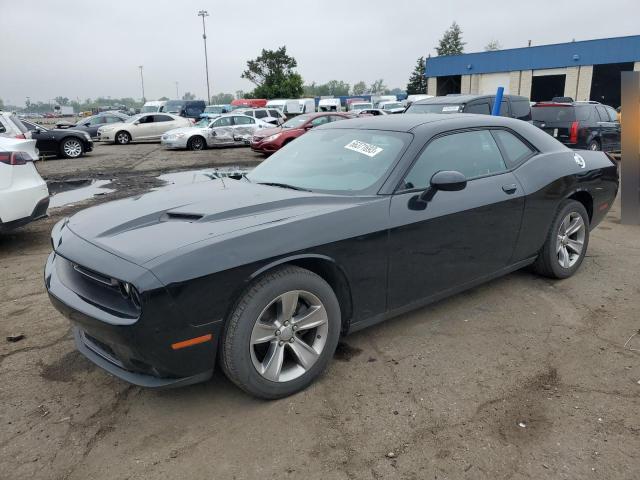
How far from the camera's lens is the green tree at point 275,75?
6169cm

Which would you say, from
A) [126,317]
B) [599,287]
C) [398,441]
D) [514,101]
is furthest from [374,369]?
[514,101]

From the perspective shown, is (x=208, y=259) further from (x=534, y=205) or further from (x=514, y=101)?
(x=514, y=101)

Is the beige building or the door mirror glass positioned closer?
the door mirror glass

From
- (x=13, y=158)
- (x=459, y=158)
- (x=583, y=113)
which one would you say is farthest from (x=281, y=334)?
(x=583, y=113)

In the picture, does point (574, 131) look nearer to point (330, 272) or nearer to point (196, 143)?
point (330, 272)

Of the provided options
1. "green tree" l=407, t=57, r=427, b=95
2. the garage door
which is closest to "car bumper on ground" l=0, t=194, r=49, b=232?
the garage door

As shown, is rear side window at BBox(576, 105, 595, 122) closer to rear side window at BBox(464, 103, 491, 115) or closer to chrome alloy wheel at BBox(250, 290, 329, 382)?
rear side window at BBox(464, 103, 491, 115)

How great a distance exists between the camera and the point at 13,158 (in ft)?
17.7

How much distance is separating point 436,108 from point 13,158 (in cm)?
879

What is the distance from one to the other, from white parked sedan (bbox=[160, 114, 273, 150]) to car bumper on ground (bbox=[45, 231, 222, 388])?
17.2 metres

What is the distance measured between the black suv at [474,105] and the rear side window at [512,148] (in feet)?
22.6

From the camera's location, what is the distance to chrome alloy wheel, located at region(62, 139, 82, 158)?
17.1m

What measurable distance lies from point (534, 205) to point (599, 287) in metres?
1.09

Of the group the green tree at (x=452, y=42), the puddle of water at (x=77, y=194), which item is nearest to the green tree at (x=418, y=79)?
the green tree at (x=452, y=42)
